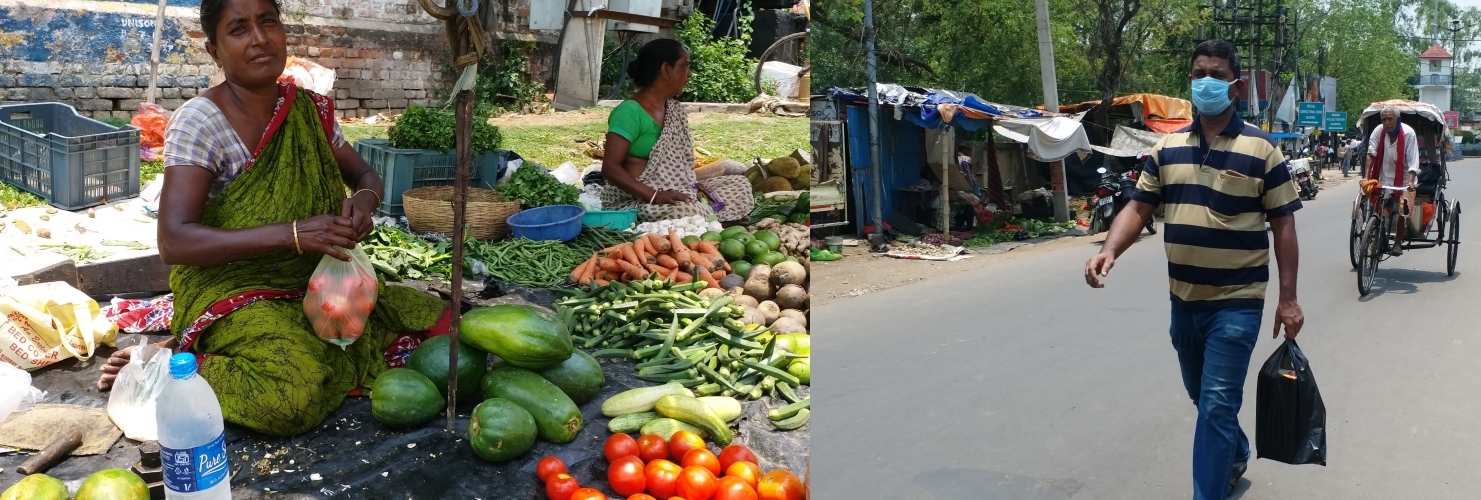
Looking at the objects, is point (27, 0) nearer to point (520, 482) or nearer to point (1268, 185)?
point (520, 482)

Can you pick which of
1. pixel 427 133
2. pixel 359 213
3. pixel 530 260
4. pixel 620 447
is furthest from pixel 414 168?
pixel 620 447

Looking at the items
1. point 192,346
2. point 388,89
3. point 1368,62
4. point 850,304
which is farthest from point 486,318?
point 388,89

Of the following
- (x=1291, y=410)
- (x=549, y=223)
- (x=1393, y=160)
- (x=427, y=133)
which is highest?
(x=427, y=133)

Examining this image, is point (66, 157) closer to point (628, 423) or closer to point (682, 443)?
point (628, 423)

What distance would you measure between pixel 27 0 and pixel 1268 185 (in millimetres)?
8904

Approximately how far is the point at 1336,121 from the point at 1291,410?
4796 millimetres

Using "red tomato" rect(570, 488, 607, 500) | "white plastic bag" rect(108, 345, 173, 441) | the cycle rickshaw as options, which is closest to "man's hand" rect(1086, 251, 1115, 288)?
"red tomato" rect(570, 488, 607, 500)

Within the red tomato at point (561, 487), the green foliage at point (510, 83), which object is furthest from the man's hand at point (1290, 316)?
the green foliage at point (510, 83)

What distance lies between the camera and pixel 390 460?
7.98 ft

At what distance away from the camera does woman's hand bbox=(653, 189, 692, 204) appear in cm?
499

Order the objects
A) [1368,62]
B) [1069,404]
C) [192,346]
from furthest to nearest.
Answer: [1368,62] < [1069,404] < [192,346]

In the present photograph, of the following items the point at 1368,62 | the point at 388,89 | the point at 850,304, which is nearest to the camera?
the point at 850,304

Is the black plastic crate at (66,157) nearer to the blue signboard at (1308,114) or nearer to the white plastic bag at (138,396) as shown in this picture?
the white plastic bag at (138,396)

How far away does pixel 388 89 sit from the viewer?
34.7 ft
